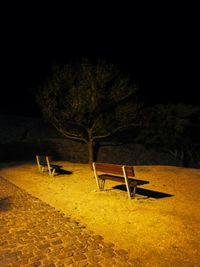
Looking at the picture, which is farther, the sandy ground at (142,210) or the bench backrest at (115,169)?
the bench backrest at (115,169)

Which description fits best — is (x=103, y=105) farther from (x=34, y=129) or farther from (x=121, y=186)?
(x=34, y=129)

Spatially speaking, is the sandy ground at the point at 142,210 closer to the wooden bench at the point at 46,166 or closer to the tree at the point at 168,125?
the wooden bench at the point at 46,166

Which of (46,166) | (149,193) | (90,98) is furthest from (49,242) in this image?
(90,98)

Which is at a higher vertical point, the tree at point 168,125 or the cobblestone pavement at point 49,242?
the tree at point 168,125

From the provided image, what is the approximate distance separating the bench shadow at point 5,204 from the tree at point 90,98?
7.20 metres

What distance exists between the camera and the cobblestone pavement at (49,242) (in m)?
4.53

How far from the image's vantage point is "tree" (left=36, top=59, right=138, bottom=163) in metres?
14.7

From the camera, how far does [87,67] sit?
15008 millimetres

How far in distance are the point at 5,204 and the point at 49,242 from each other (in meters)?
2.94

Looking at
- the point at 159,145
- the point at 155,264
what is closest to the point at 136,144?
the point at 159,145

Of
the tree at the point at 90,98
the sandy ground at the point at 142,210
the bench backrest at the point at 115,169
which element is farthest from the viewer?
the tree at the point at 90,98

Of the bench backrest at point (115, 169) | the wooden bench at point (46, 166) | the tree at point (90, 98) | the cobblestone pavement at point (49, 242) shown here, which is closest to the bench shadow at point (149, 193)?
the bench backrest at point (115, 169)

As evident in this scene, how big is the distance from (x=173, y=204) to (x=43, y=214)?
332cm

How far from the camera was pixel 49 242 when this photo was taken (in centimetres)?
525
